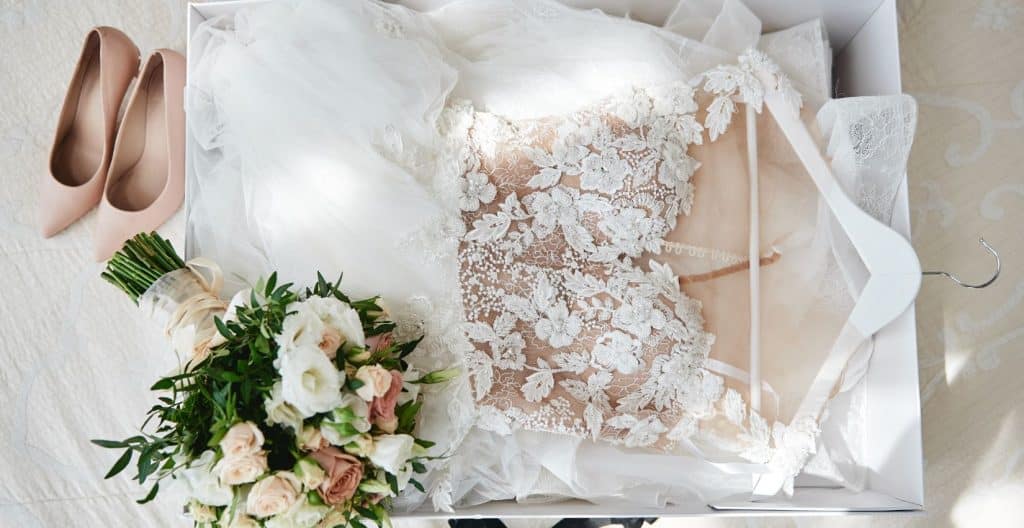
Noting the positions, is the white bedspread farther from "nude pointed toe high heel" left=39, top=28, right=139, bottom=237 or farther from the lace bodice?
the lace bodice

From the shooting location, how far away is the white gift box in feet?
4.10

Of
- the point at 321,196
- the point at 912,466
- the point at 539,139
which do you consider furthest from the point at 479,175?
the point at 912,466

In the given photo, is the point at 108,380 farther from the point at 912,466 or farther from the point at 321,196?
the point at 912,466

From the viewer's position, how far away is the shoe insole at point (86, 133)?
1605mm

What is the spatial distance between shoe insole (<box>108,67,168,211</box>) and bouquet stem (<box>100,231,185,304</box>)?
1.31 ft

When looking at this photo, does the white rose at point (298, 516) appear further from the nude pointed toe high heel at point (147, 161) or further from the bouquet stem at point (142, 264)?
the nude pointed toe high heel at point (147, 161)

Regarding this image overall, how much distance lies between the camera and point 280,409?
883mm

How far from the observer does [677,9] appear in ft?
4.66

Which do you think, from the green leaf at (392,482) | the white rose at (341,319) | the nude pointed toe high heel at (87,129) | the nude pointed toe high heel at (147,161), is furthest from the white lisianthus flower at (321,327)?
the nude pointed toe high heel at (87,129)

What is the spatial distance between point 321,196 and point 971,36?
147 cm

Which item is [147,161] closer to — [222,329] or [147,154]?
[147,154]

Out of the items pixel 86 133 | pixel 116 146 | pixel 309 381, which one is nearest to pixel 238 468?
pixel 309 381

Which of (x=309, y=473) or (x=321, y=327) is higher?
(x=321, y=327)

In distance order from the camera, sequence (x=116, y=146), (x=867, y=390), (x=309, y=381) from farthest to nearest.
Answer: (x=116, y=146) < (x=867, y=390) < (x=309, y=381)
